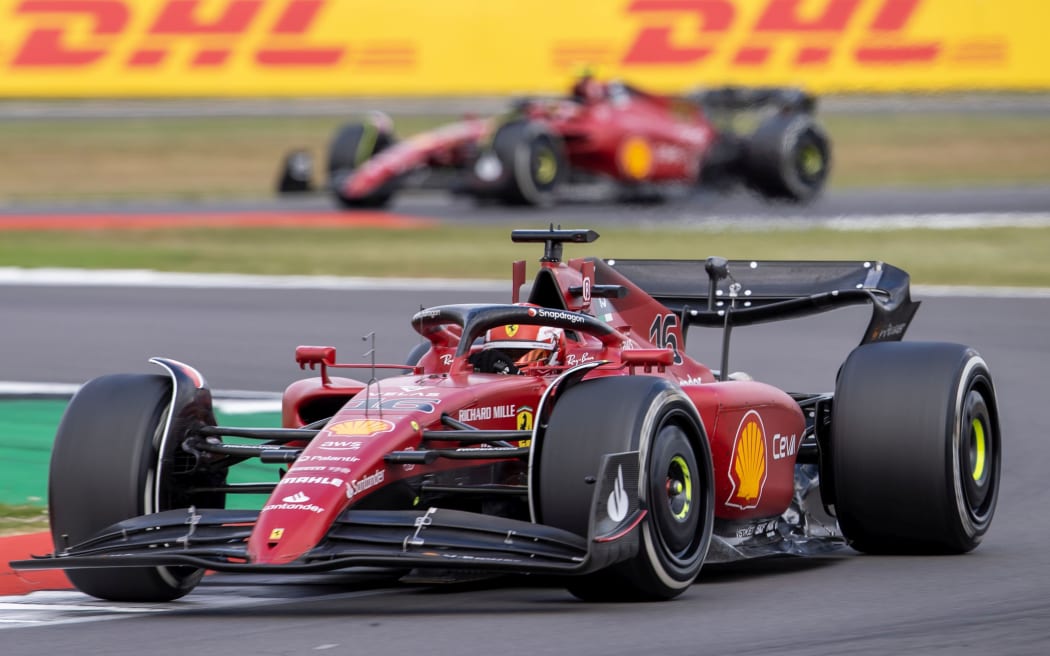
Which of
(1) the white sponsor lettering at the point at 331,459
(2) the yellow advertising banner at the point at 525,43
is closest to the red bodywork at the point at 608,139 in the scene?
(2) the yellow advertising banner at the point at 525,43

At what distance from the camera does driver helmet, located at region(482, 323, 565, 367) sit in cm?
785

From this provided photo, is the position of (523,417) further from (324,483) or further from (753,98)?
(753,98)

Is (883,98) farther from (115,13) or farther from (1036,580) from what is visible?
(1036,580)

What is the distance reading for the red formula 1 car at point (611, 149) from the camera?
92.1 feet

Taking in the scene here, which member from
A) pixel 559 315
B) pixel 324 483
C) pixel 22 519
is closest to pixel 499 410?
pixel 559 315

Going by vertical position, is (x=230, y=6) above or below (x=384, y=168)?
above

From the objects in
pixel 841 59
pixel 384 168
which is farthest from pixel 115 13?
pixel 841 59

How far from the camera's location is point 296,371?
46.5 ft

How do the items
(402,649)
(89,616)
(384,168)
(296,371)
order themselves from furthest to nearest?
(384,168) < (296,371) < (89,616) < (402,649)

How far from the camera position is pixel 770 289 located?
9.91 metres

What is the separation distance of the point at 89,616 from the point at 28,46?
30.1 m

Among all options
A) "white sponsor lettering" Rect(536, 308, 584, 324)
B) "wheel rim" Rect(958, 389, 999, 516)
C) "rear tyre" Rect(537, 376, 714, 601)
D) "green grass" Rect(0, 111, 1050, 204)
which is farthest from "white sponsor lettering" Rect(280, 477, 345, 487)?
"green grass" Rect(0, 111, 1050, 204)

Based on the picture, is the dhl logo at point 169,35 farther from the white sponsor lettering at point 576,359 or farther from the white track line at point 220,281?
the white sponsor lettering at point 576,359

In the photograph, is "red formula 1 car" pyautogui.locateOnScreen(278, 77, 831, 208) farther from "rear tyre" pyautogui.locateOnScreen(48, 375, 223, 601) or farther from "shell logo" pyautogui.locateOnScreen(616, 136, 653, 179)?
"rear tyre" pyautogui.locateOnScreen(48, 375, 223, 601)
